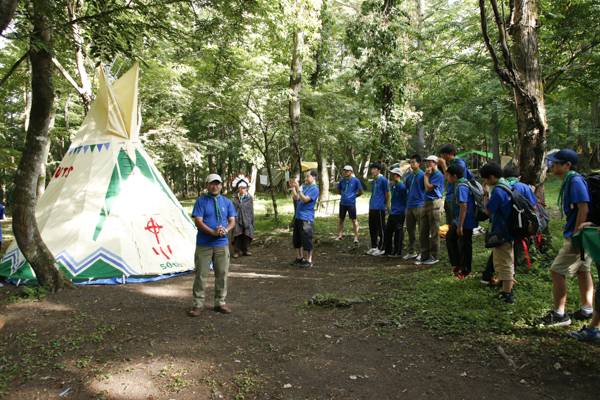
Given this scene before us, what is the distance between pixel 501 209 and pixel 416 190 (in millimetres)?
2872

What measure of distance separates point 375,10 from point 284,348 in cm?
926

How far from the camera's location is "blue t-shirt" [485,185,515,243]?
14.2 feet

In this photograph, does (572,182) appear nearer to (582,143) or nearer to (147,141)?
(147,141)

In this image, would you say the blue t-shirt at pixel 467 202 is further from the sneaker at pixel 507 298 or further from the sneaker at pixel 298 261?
the sneaker at pixel 298 261

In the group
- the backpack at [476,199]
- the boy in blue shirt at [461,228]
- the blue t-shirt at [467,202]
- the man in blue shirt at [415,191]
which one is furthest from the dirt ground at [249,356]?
the man in blue shirt at [415,191]

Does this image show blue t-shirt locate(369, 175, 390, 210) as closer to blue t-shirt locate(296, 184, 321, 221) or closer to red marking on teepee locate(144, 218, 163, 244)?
blue t-shirt locate(296, 184, 321, 221)

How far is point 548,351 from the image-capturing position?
341cm

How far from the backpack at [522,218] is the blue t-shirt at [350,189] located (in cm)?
479

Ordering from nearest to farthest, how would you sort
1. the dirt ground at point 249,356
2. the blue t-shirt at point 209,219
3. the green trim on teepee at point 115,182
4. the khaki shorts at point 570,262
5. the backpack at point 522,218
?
the dirt ground at point 249,356 → the khaki shorts at point 570,262 → the backpack at point 522,218 → the blue t-shirt at point 209,219 → the green trim on teepee at point 115,182

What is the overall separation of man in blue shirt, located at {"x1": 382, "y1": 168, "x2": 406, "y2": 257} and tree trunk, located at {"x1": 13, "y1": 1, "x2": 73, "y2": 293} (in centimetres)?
598

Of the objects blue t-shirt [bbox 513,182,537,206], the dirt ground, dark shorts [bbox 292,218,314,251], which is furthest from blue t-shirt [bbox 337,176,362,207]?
blue t-shirt [bbox 513,182,537,206]

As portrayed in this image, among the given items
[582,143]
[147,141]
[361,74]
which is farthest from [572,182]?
[582,143]

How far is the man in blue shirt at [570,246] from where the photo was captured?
3.45 m

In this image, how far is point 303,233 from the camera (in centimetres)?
739
